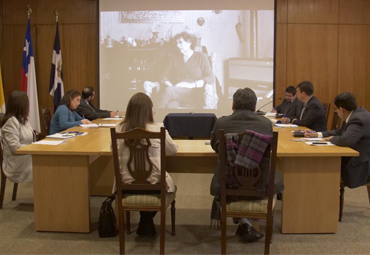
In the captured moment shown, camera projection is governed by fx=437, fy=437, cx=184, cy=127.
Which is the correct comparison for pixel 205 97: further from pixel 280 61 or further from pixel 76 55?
pixel 76 55

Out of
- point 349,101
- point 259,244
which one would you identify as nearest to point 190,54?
point 349,101

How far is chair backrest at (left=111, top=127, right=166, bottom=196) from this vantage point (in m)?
2.70

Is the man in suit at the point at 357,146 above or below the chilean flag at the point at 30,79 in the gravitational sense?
below

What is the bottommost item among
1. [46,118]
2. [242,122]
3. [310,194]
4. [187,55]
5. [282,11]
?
[310,194]

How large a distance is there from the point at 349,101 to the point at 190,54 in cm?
434

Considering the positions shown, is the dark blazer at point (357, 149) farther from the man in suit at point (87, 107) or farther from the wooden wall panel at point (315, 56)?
the wooden wall panel at point (315, 56)

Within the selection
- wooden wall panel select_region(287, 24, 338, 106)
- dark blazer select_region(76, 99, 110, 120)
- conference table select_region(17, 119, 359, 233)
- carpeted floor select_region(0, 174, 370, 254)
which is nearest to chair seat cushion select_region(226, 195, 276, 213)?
carpeted floor select_region(0, 174, 370, 254)

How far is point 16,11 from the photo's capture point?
782 centimetres

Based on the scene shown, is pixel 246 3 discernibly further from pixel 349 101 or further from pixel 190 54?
pixel 349 101

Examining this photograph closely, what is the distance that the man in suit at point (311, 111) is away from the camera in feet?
16.3

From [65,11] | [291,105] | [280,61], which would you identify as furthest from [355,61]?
[65,11]

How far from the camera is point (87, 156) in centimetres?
331

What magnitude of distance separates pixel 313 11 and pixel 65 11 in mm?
4371

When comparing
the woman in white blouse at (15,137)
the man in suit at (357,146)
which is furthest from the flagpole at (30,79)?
the man in suit at (357,146)
